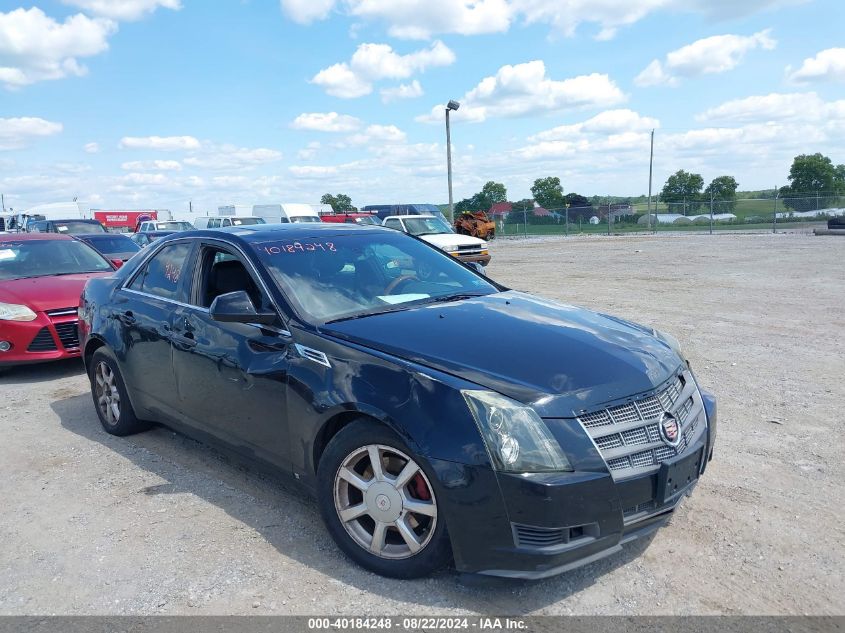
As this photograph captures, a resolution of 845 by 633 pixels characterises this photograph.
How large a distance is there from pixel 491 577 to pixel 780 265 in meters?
17.6

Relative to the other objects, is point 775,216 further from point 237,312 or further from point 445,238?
point 237,312

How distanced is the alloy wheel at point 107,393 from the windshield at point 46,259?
3562 millimetres

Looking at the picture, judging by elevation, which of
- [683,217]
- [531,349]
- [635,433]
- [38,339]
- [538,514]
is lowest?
[683,217]

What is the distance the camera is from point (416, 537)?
3.23 m

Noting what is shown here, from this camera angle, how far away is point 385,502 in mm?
3270

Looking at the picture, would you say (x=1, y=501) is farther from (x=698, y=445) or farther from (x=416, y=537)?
(x=698, y=445)

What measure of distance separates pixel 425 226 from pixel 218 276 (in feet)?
56.6

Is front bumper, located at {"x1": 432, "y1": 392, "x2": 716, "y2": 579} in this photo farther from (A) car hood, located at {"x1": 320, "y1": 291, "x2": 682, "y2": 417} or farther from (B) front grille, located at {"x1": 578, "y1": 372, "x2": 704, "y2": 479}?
(A) car hood, located at {"x1": 320, "y1": 291, "x2": 682, "y2": 417}

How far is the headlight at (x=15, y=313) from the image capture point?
7660 mm

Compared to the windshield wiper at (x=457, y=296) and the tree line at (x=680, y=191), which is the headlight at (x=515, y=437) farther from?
the tree line at (x=680, y=191)

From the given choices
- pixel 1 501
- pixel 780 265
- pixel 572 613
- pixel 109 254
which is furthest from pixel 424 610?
pixel 780 265

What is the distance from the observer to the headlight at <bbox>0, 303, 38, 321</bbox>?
7.66 m

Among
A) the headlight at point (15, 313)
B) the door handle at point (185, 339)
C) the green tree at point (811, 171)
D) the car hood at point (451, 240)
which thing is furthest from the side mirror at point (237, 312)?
the green tree at point (811, 171)

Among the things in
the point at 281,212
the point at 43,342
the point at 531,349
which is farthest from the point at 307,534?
the point at 281,212
